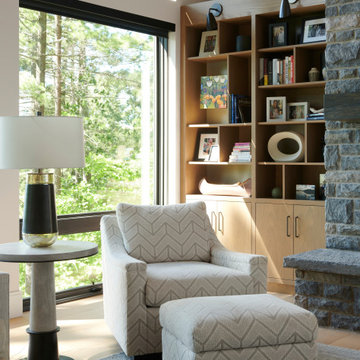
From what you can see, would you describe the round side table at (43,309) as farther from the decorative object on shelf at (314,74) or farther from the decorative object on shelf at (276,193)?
the decorative object on shelf at (314,74)

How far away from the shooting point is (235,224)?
5.70 m

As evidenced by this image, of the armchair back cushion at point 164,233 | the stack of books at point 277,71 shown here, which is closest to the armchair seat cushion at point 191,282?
the armchair back cushion at point 164,233

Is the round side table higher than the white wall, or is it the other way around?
the white wall

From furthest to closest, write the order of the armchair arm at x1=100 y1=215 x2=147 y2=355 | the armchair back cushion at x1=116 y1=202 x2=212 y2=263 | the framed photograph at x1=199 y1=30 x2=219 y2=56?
the framed photograph at x1=199 y1=30 x2=219 y2=56 → the armchair back cushion at x1=116 y1=202 x2=212 y2=263 → the armchair arm at x1=100 y1=215 x2=147 y2=355

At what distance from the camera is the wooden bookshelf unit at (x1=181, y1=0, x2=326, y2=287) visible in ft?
17.6

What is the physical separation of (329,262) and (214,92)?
2.26 metres

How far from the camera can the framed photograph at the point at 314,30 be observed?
5.28m

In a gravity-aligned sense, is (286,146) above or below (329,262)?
above

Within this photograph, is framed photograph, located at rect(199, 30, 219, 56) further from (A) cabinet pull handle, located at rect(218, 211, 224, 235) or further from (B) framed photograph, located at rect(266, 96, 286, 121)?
(A) cabinet pull handle, located at rect(218, 211, 224, 235)

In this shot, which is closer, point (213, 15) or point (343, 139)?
point (343, 139)

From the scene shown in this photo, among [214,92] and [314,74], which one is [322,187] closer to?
[314,74]

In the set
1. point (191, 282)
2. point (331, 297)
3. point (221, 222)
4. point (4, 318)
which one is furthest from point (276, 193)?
point (4, 318)

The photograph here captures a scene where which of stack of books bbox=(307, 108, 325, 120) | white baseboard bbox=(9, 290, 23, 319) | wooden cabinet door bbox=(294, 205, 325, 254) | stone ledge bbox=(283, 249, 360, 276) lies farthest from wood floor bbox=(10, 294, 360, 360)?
stack of books bbox=(307, 108, 325, 120)

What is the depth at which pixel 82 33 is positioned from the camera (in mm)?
5215
